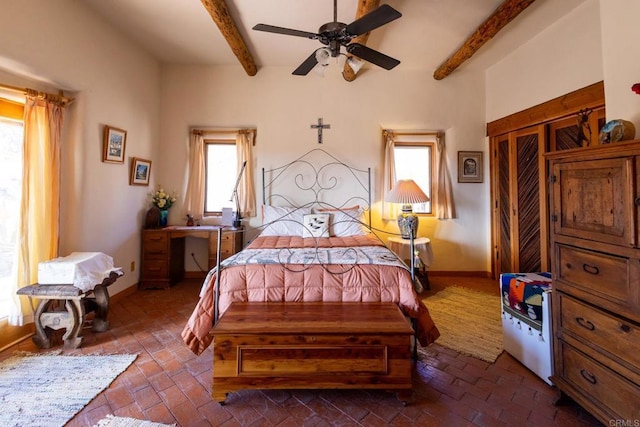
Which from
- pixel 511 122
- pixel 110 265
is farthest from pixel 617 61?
pixel 110 265

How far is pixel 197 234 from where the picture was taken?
12.2 ft

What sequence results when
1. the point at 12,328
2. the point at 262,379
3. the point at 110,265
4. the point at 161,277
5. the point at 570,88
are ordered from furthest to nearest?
the point at 161,277 → the point at 570,88 → the point at 110,265 → the point at 12,328 → the point at 262,379

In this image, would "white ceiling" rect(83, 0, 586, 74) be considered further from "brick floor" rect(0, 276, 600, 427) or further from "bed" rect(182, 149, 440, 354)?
"brick floor" rect(0, 276, 600, 427)

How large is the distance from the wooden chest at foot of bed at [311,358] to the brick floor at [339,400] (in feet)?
0.43

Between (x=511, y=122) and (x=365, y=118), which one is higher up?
(x=365, y=118)

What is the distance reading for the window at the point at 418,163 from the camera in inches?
166

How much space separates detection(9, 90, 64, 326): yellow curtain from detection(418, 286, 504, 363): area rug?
11.2ft

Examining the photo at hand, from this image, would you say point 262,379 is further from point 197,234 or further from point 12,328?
point 197,234

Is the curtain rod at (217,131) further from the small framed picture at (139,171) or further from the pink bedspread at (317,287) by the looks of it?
the pink bedspread at (317,287)

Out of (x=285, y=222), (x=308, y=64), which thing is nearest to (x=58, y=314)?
(x=285, y=222)

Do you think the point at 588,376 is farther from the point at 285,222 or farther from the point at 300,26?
the point at 300,26

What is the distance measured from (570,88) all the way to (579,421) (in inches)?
122

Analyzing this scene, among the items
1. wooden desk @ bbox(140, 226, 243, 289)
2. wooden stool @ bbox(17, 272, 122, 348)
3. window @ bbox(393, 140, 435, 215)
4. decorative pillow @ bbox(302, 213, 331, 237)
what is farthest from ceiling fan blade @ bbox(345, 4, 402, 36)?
wooden stool @ bbox(17, 272, 122, 348)

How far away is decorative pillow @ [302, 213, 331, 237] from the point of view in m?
3.26
